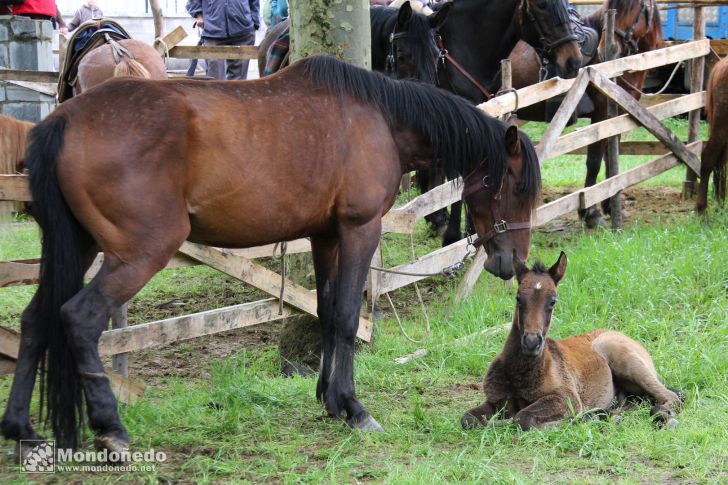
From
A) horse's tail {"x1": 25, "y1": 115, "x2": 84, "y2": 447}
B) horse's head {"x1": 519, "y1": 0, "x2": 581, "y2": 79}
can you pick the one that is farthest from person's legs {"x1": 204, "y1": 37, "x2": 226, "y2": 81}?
horse's tail {"x1": 25, "y1": 115, "x2": 84, "y2": 447}

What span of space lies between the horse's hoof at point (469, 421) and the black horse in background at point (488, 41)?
3678 mm

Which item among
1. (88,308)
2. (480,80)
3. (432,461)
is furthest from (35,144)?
(480,80)

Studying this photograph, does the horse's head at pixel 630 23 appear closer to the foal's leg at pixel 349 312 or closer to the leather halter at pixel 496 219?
the leather halter at pixel 496 219

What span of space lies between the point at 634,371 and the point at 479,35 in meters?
4.41

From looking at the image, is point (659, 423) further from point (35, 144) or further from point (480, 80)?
point (480, 80)

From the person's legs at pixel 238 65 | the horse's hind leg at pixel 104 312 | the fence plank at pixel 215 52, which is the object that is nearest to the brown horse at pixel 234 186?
the horse's hind leg at pixel 104 312

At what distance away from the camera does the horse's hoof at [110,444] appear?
402cm

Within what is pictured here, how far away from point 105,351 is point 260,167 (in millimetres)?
1565

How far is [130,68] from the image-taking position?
706 centimetres

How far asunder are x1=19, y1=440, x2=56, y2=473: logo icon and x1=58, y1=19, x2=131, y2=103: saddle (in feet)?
14.5

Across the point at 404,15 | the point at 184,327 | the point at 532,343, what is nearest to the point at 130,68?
the point at 404,15

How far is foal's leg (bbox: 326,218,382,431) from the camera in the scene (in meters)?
4.75

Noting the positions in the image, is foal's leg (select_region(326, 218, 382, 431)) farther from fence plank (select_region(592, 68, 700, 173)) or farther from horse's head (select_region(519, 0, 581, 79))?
fence plank (select_region(592, 68, 700, 173))

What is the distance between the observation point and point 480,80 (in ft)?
28.3
